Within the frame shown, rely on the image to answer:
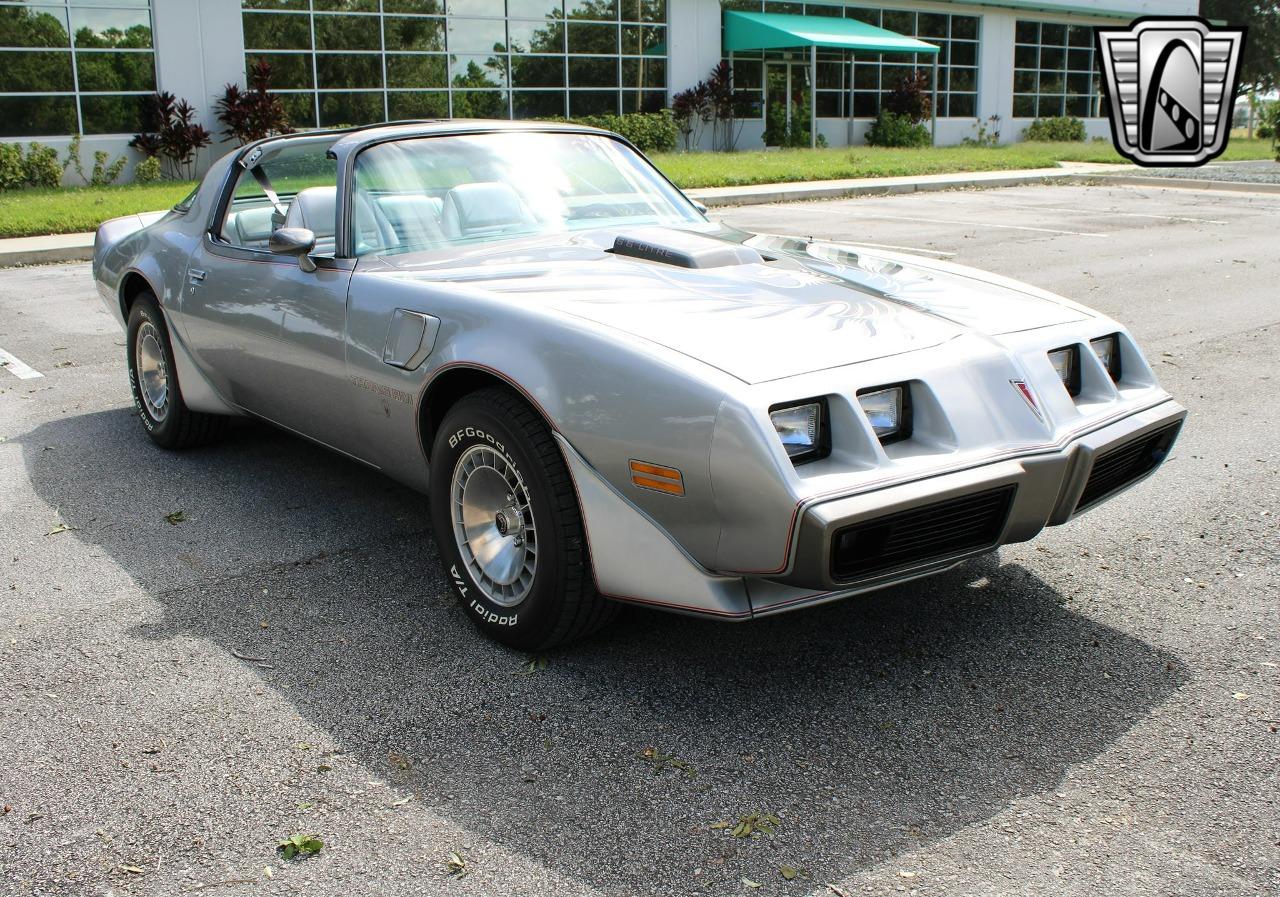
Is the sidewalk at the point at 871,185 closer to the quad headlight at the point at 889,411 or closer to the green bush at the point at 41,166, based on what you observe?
the green bush at the point at 41,166

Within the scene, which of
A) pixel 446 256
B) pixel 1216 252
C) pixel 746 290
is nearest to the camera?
pixel 746 290

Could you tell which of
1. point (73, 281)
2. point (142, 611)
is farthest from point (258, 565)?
point (73, 281)

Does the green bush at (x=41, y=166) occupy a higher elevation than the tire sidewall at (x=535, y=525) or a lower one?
higher

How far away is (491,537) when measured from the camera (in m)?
3.77

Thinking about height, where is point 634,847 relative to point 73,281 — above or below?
below

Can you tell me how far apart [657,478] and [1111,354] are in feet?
5.56

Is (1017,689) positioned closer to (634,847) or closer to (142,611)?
(634,847)

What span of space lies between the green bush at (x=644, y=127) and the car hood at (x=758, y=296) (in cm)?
2430

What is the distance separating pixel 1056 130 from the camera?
39094 mm

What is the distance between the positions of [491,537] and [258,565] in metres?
1.18

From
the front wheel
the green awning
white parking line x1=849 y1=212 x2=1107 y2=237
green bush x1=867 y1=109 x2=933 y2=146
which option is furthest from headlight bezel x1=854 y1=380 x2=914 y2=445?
green bush x1=867 y1=109 x2=933 y2=146

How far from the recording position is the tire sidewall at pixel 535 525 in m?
3.40

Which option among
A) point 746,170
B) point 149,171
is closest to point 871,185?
point 746,170

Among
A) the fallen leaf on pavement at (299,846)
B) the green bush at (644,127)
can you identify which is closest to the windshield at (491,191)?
the fallen leaf on pavement at (299,846)
